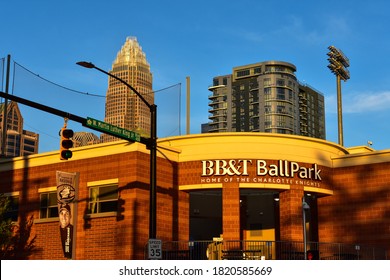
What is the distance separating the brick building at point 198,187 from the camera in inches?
1267

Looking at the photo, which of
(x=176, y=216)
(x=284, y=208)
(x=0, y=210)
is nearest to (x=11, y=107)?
(x=0, y=210)

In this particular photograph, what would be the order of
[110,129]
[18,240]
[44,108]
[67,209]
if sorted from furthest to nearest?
[18,240]
[67,209]
[110,129]
[44,108]

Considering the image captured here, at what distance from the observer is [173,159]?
1352 inches

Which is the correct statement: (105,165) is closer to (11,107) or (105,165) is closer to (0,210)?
(0,210)

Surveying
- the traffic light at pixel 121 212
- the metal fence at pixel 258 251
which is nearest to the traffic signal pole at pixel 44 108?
the traffic light at pixel 121 212

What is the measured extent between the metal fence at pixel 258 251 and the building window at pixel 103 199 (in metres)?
3.09

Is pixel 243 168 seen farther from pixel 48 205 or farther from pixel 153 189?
pixel 48 205

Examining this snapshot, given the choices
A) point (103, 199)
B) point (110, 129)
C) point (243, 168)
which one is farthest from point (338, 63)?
point (110, 129)

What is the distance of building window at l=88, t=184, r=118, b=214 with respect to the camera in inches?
1280

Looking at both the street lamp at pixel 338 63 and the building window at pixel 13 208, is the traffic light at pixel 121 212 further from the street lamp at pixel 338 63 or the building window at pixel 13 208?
the street lamp at pixel 338 63

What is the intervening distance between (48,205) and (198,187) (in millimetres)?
8491

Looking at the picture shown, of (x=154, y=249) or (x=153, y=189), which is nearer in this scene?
(x=154, y=249)

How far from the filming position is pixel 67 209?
31.8 meters

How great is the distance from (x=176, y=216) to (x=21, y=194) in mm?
9419
